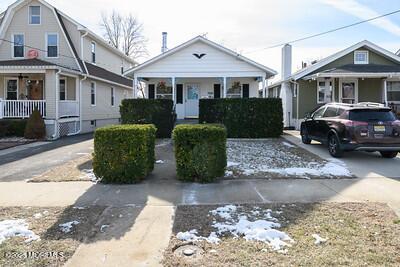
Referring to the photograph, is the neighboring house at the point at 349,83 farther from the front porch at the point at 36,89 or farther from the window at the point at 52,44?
the window at the point at 52,44

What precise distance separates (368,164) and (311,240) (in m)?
6.58

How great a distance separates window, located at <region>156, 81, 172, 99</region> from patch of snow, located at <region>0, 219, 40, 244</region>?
20500mm

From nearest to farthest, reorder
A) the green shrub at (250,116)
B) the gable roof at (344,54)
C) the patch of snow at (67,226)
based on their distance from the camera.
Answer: the patch of snow at (67,226), the green shrub at (250,116), the gable roof at (344,54)

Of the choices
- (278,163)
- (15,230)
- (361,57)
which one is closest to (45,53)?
(278,163)

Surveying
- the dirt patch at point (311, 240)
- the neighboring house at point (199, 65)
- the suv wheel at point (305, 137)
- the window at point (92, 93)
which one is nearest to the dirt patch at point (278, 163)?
the suv wheel at point (305, 137)

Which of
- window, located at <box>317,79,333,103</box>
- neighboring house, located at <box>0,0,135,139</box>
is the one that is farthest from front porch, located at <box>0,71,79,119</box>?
window, located at <box>317,79,333,103</box>

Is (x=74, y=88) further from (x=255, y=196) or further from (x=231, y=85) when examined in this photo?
(x=255, y=196)

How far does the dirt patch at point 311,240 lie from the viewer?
4.16 m

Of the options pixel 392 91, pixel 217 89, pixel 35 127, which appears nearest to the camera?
pixel 35 127

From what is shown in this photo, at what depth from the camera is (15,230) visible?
5086 millimetres

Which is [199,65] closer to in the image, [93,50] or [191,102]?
[191,102]

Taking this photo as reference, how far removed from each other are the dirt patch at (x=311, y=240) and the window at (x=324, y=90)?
17276 millimetres

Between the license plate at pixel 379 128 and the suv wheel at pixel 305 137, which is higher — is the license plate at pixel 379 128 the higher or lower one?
the higher one

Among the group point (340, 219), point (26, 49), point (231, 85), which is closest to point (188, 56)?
point (231, 85)
